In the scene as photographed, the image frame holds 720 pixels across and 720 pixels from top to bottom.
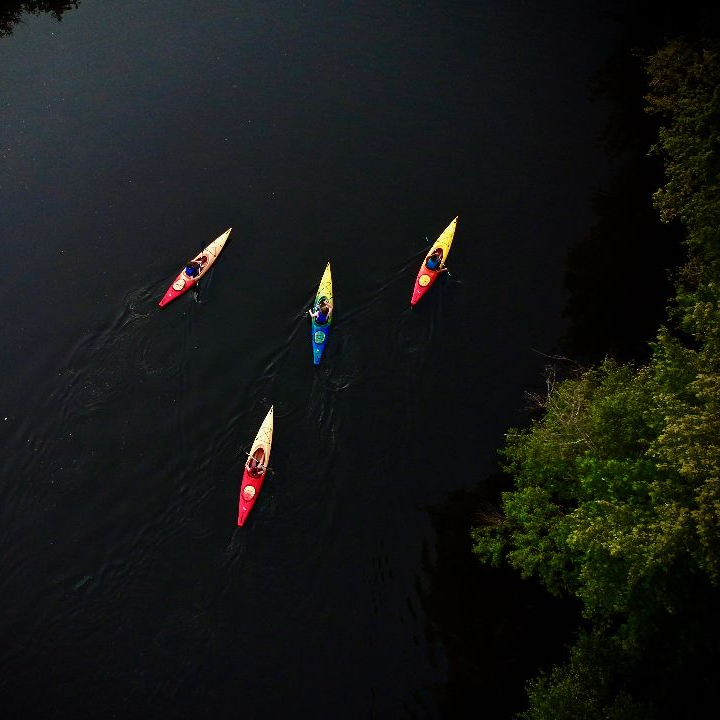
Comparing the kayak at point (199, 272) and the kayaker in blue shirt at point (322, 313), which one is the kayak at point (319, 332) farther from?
the kayak at point (199, 272)

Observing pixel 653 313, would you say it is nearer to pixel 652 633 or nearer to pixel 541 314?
pixel 541 314

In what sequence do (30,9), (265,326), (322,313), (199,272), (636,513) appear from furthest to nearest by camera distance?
(30,9), (199,272), (265,326), (322,313), (636,513)

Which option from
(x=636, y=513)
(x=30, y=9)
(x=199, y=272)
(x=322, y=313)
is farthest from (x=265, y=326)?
(x=30, y=9)

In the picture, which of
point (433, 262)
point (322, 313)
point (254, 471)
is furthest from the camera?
point (433, 262)

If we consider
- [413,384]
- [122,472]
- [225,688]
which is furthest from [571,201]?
[225,688]

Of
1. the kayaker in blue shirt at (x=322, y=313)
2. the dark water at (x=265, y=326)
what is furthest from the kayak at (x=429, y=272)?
the kayaker in blue shirt at (x=322, y=313)

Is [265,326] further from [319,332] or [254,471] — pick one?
[254,471]
